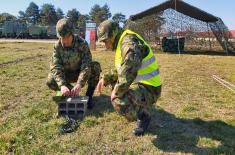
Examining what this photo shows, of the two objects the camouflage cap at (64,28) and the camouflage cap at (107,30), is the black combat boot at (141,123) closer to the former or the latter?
the camouflage cap at (107,30)

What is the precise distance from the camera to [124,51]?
505cm

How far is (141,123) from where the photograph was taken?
561 cm

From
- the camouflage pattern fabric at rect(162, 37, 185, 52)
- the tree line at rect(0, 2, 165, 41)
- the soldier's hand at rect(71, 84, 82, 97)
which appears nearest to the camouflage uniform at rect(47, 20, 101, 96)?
the soldier's hand at rect(71, 84, 82, 97)

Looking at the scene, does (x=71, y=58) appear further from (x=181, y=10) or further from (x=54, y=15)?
(x=54, y=15)

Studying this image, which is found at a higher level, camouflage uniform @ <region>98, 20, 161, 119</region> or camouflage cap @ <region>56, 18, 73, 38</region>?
camouflage cap @ <region>56, 18, 73, 38</region>

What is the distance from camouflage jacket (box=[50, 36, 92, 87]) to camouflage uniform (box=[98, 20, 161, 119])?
1236 mm

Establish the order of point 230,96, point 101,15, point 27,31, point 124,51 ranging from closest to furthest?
1. point 124,51
2. point 230,96
3. point 27,31
4. point 101,15

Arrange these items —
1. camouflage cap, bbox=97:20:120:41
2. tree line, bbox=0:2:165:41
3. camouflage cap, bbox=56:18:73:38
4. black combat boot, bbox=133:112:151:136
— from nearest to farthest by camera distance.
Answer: camouflage cap, bbox=97:20:120:41, black combat boot, bbox=133:112:151:136, camouflage cap, bbox=56:18:73:38, tree line, bbox=0:2:165:41

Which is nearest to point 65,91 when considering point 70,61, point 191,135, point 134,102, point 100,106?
point 70,61

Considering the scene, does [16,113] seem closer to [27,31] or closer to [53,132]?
[53,132]

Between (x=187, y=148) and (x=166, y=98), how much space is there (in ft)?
10.1

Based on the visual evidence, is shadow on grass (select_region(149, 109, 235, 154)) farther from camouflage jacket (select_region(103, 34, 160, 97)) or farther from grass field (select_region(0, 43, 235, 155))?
camouflage jacket (select_region(103, 34, 160, 97))

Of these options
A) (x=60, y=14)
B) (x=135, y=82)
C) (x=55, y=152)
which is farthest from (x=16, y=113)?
(x=60, y=14)

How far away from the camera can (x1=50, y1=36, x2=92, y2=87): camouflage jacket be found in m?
6.77
